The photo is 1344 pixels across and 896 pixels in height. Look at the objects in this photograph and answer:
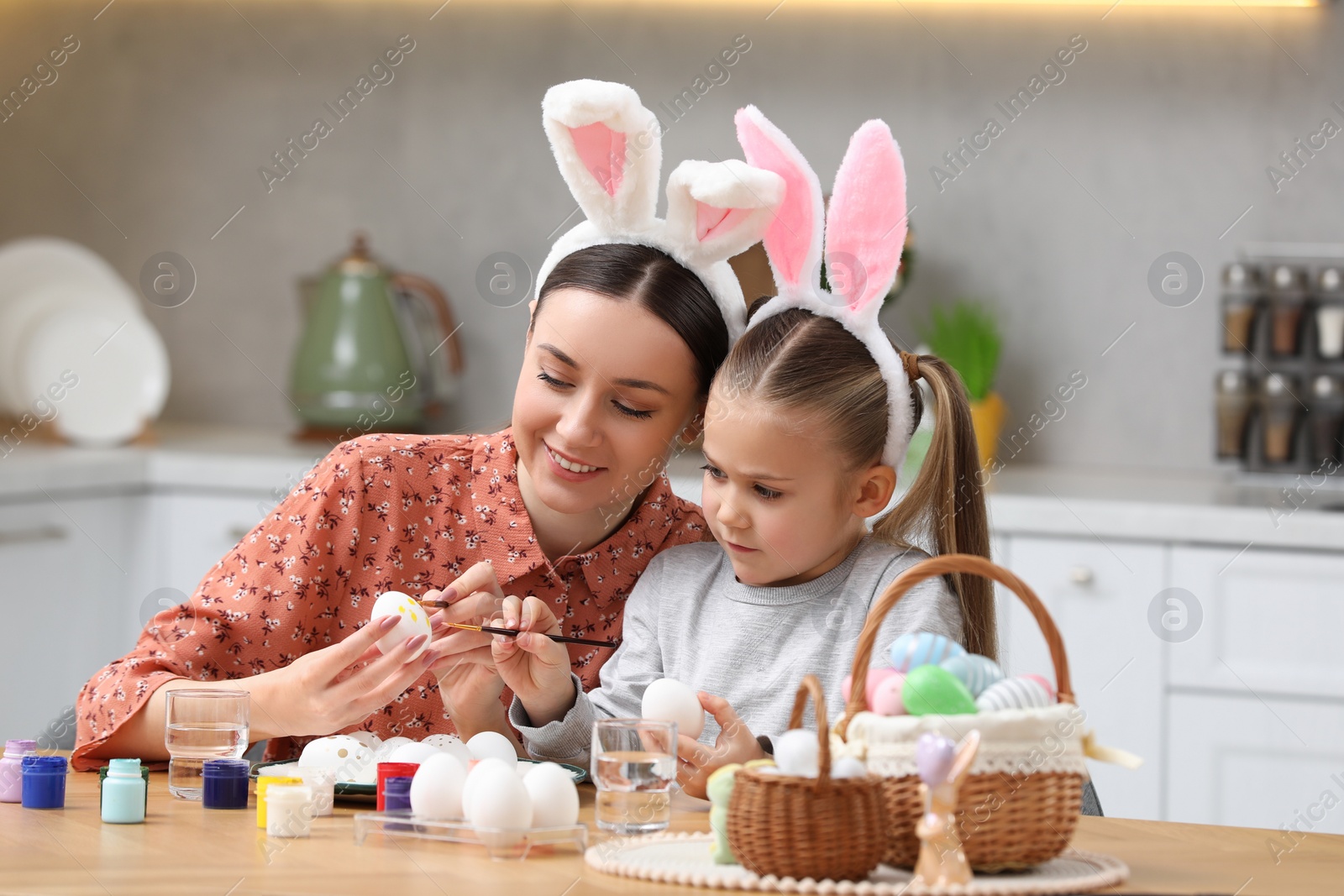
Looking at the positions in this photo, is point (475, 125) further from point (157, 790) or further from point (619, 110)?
point (157, 790)

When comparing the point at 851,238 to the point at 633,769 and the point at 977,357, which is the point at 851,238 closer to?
the point at 633,769

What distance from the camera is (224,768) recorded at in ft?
3.69

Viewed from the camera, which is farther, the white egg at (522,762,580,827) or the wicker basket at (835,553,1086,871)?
the white egg at (522,762,580,827)

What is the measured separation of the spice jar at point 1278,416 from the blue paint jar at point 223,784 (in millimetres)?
2191

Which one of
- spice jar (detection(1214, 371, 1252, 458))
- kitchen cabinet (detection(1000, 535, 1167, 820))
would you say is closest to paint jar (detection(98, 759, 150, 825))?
kitchen cabinet (detection(1000, 535, 1167, 820))

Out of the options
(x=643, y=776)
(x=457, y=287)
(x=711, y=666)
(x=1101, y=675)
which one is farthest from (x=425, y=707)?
(x=457, y=287)

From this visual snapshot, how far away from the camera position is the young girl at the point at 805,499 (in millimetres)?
1353

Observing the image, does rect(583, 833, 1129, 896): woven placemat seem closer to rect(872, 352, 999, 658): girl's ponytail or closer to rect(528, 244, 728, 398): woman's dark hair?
rect(872, 352, 999, 658): girl's ponytail

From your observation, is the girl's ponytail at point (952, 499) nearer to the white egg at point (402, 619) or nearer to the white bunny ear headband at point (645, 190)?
the white bunny ear headband at point (645, 190)

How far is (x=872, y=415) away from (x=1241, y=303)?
1623 mm

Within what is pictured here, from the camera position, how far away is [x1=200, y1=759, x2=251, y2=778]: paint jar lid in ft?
3.69

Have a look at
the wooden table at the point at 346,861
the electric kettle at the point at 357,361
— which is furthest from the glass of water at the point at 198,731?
the electric kettle at the point at 357,361

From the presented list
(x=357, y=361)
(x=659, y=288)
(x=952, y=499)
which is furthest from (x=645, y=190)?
(x=357, y=361)

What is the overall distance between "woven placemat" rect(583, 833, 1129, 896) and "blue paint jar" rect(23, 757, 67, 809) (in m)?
0.43
